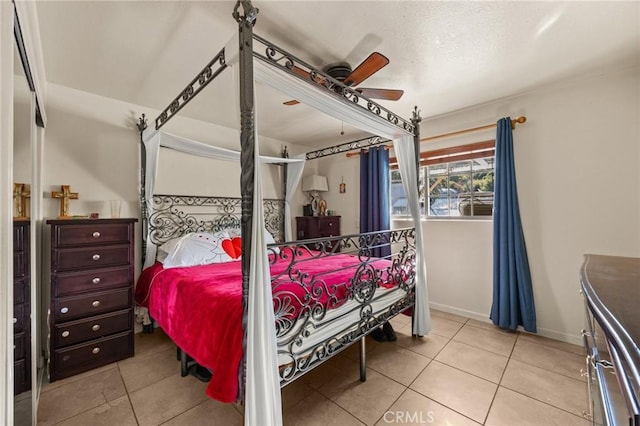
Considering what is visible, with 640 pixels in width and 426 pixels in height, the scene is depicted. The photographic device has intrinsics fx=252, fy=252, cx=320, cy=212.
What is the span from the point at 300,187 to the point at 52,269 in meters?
3.31

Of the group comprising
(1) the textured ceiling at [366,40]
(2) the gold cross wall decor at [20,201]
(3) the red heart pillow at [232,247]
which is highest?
(1) the textured ceiling at [366,40]

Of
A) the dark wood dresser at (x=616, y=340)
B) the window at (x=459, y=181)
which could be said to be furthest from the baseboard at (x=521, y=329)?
the dark wood dresser at (x=616, y=340)

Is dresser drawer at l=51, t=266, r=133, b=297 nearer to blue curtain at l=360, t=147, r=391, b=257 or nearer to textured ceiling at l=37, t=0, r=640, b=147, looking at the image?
textured ceiling at l=37, t=0, r=640, b=147

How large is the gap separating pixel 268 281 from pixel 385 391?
133 cm

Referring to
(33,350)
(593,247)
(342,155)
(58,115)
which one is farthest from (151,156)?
(593,247)

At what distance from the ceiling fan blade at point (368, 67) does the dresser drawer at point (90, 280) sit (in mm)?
2586

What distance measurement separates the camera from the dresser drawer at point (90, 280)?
6.69 ft

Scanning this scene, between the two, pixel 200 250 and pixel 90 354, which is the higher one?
pixel 200 250

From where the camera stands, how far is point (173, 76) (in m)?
2.28

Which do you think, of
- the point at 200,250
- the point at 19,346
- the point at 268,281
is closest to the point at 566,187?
the point at 268,281

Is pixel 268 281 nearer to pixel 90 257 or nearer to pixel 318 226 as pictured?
pixel 90 257

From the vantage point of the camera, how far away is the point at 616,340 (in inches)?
24.0

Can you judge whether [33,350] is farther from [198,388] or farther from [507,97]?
[507,97]

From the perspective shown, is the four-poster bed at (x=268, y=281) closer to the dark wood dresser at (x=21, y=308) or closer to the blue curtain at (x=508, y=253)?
the dark wood dresser at (x=21, y=308)
